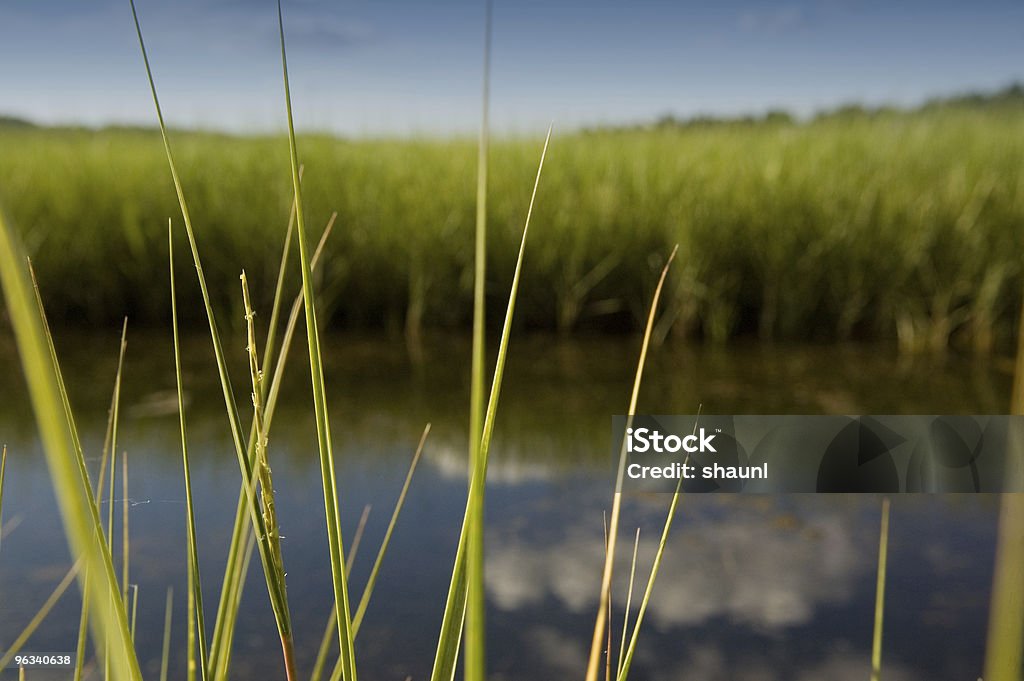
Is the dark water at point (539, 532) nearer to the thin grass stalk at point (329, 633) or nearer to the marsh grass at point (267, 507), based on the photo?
the thin grass stalk at point (329, 633)

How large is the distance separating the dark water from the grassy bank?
11.0 inches

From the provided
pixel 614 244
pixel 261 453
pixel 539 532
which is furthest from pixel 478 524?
pixel 614 244

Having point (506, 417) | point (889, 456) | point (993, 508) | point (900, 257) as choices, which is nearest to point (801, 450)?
point (889, 456)

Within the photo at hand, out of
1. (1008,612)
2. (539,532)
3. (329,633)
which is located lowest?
(539,532)

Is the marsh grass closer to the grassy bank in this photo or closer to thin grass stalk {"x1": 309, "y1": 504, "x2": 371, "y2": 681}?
thin grass stalk {"x1": 309, "y1": 504, "x2": 371, "y2": 681}

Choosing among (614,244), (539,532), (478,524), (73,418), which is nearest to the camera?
(478,524)

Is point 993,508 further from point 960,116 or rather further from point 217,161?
point 960,116

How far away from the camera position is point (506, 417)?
4.95 ft
